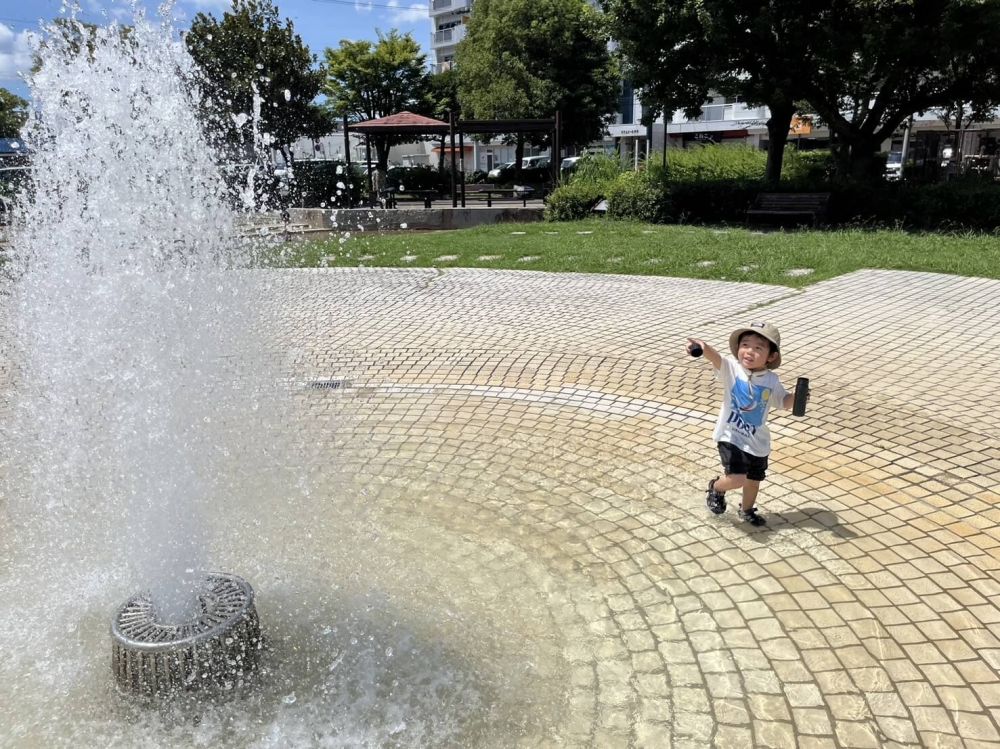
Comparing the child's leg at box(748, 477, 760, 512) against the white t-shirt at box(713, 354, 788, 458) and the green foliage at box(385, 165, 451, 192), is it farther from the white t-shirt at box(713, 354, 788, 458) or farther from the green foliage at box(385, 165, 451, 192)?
the green foliage at box(385, 165, 451, 192)

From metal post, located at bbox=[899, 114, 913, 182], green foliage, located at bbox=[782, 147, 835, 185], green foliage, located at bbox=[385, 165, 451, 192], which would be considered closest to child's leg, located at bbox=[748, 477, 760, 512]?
green foliage, located at bbox=[782, 147, 835, 185]

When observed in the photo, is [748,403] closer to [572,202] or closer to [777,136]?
[572,202]

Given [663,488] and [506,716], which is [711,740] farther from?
[663,488]

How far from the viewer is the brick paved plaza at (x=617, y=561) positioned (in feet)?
9.31

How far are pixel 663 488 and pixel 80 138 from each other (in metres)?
3.75

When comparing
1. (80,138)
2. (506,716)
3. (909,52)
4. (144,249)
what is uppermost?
(909,52)

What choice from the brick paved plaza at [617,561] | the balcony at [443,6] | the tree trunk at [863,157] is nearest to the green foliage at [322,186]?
the tree trunk at [863,157]

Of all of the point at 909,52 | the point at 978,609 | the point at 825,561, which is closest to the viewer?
the point at 978,609

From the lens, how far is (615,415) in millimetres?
5754

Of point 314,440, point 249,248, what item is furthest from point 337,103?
point 314,440

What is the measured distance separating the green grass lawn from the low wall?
3674 mm

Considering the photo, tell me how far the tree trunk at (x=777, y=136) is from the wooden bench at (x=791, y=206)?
1055 mm

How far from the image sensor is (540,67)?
36.9 m

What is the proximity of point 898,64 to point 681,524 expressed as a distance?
14.7 m
